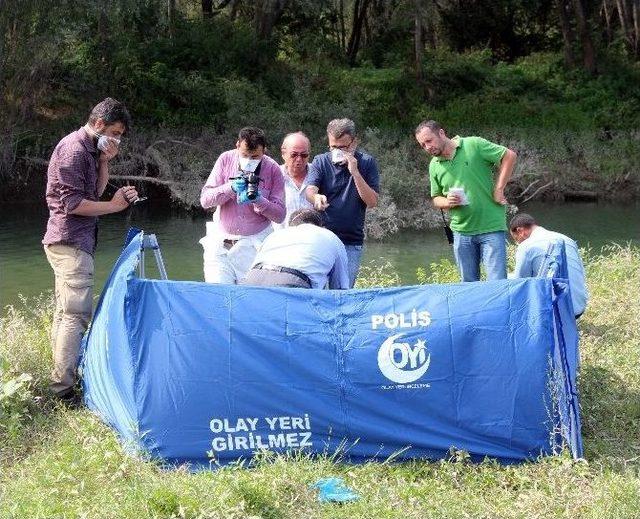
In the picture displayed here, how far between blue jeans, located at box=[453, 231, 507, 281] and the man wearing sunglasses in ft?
4.13

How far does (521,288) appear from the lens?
4602 millimetres

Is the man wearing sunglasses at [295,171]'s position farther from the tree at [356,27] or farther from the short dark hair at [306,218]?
the tree at [356,27]

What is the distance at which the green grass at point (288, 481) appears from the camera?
155 inches

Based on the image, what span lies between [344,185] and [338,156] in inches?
8.8

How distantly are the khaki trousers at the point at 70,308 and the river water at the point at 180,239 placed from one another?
6.80 metres

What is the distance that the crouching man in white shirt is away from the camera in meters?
4.98

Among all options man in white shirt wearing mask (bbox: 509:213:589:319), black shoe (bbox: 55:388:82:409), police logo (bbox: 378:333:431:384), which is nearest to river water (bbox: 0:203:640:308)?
black shoe (bbox: 55:388:82:409)

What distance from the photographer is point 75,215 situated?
5.38 metres

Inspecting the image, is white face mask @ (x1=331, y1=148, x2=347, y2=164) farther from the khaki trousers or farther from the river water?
the river water

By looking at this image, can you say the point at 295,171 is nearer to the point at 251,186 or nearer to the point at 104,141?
the point at 251,186

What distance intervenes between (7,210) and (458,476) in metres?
18.5

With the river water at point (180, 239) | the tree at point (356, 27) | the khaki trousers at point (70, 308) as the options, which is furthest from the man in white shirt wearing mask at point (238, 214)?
the tree at point (356, 27)

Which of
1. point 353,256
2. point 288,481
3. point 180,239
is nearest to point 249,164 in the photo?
point 353,256

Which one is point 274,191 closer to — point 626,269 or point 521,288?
point 521,288
